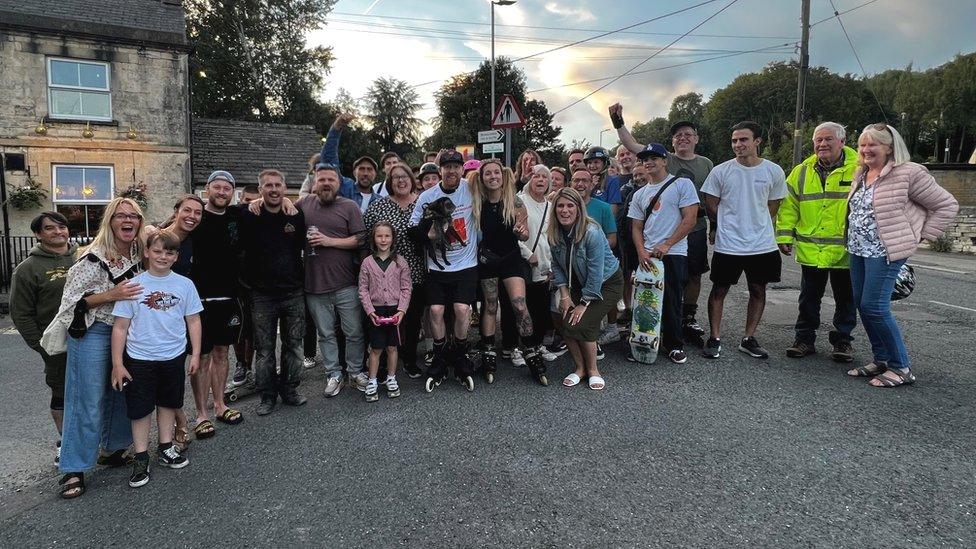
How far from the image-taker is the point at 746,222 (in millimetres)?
4949

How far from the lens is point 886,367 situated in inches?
173

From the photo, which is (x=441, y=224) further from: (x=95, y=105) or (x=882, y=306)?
(x=95, y=105)

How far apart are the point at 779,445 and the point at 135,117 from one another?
54.8 ft

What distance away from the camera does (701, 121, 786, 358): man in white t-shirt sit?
493 cm

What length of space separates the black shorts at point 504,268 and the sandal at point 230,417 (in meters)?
2.26

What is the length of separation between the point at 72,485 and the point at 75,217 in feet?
45.0

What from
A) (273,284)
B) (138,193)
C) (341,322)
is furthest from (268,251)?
(138,193)

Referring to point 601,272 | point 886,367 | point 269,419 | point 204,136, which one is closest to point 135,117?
point 204,136

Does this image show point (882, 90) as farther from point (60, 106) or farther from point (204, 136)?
point (60, 106)

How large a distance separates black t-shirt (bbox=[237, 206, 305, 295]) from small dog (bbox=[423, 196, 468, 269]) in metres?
1.11

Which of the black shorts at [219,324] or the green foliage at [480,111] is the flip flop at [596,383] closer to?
the black shorts at [219,324]

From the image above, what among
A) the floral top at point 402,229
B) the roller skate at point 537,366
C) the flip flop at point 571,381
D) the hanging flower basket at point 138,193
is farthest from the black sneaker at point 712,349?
the hanging flower basket at point 138,193

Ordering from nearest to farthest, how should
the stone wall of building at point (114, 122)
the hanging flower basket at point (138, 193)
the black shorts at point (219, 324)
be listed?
the black shorts at point (219, 324)
the stone wall of building at point (114, 122)
the hanging flower basket at point (138, 193)

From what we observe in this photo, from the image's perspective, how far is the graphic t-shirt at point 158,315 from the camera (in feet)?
10.3
